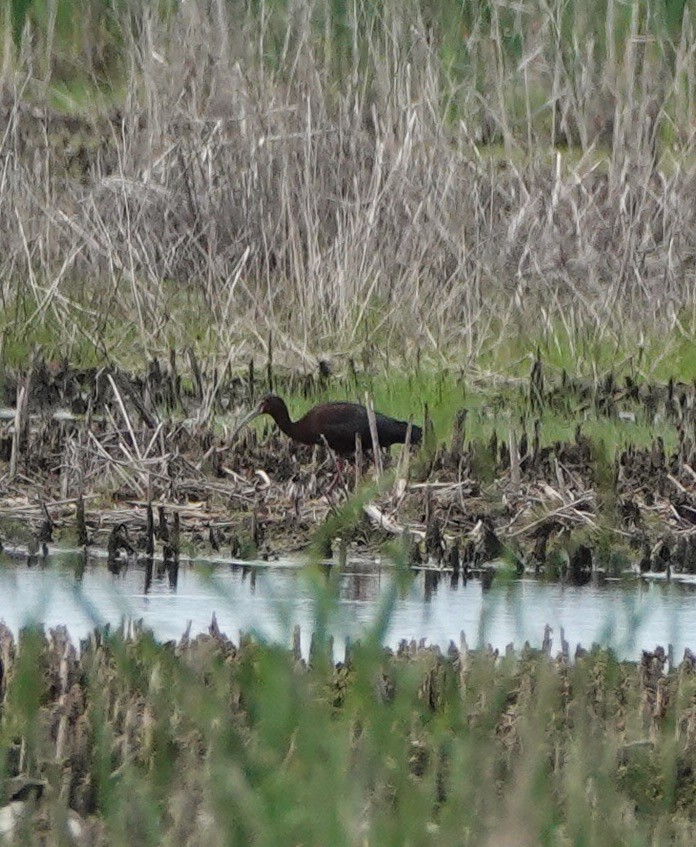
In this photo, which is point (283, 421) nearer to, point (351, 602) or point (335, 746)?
point (351, 602)

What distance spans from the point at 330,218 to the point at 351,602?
206 inches

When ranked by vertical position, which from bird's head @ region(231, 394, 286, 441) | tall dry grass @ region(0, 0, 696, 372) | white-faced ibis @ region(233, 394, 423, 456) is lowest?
white-faced ibis @ region(233, 394, 423, 456)

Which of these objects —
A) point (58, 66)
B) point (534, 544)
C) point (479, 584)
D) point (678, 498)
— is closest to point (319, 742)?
point (479, 584)

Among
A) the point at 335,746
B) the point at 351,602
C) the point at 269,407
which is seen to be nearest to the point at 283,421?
the point at 269,407

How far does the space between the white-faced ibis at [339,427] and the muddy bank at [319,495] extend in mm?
98

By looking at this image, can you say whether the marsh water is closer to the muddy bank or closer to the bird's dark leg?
the muddy bank

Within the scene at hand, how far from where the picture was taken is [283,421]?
8195 millimetres

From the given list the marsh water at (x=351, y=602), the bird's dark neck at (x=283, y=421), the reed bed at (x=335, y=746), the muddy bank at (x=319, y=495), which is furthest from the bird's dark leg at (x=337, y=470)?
the reed bed at (x=335, y=746)

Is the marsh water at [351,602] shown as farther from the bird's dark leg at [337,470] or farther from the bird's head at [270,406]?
the bird's head at [270,406]

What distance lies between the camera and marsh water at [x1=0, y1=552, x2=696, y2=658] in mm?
5789

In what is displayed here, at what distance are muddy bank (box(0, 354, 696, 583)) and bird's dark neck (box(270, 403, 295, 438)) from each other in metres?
0.14

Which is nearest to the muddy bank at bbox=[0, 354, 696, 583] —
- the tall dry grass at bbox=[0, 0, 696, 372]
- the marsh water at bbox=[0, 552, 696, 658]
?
the marsh water at bbox=[0, 552, 696, 658]

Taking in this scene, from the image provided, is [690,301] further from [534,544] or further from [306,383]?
[534,544]

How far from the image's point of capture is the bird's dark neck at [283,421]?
321 inches
